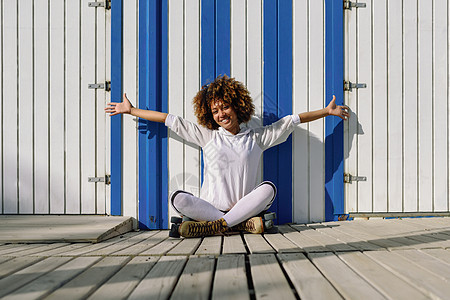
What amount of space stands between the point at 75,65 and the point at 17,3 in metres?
0.73

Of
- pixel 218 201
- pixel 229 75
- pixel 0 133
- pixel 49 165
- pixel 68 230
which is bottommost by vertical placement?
pixel 68 230

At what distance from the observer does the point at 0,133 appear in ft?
10.0

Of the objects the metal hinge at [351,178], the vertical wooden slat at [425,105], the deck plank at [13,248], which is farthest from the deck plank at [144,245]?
the vertical wooden slat at [425,105]

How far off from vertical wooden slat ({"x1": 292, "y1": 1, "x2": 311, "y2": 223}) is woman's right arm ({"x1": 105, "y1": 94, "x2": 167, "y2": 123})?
111 cm

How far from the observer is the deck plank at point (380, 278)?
119cm

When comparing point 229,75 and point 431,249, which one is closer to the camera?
point 431,249

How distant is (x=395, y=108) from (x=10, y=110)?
3.26m

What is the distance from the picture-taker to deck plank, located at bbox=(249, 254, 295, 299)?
Answer: 47.0 inches

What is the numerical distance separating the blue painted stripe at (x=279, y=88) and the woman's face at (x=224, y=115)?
41 cm

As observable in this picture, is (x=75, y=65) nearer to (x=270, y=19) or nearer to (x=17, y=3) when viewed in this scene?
(x=17, y=3)

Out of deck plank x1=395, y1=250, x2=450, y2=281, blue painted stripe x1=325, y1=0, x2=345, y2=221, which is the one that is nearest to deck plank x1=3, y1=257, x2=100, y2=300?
deck plank x1=395, y1=250, x2=450, y2=281

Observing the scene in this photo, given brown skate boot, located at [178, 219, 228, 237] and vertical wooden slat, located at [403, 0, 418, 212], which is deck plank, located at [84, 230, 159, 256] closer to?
brown skate boot, located at [178, 219, 228, 237]

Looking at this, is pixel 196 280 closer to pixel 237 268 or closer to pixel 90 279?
pixel 237 268

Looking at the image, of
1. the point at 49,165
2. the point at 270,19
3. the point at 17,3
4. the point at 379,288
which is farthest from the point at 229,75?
the point at 379,288
